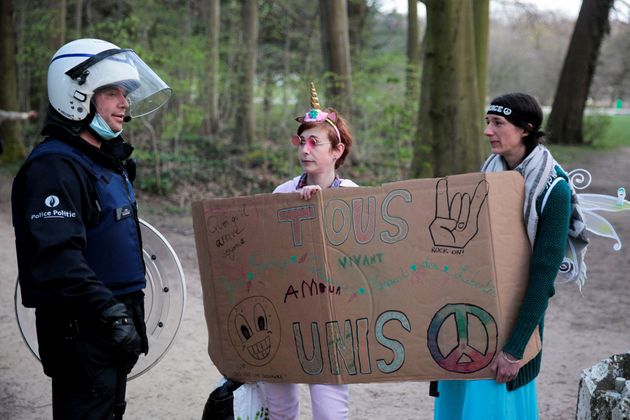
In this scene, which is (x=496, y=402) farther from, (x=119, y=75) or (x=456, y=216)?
(x=119, y=75)

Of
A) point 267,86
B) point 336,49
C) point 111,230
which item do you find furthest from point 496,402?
point 267,86

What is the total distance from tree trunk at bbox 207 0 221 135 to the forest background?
0.03 meters

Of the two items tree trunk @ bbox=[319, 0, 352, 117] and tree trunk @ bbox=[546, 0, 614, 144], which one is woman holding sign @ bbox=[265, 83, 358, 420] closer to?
tree trunk @ bbox=[319, 0, 352, 117]

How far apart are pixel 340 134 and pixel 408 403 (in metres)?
2.40

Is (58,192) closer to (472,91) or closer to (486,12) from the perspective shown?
(472,91)

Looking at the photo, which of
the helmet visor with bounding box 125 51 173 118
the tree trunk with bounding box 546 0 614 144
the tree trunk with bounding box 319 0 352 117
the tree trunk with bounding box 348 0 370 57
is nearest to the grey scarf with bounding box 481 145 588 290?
the helmet visor with bounding box 125 51 173 118

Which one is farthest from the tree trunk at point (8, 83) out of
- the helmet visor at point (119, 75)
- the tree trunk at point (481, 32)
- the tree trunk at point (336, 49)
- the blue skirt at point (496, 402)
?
the blue skirt at point (496, 402)

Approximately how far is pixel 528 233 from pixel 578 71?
1033 inches

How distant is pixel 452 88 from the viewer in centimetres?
1045

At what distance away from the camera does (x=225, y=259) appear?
11.2ft

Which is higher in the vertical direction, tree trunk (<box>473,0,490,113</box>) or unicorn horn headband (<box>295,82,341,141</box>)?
tree trunk (<box>473,0,490,113</box>)

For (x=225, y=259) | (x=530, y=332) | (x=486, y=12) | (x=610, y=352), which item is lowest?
(x=610, y=352)

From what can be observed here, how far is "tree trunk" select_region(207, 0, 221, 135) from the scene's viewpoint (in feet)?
59.0

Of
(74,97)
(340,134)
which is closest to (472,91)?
(340,134)
